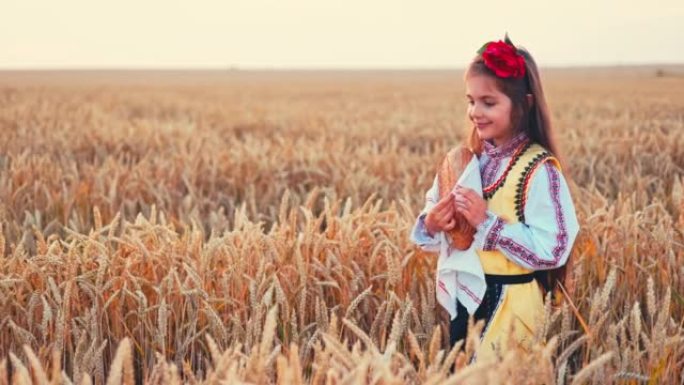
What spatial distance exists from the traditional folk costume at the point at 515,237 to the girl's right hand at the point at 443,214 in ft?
0.30

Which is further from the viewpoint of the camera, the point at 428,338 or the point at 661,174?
the point at 661,174

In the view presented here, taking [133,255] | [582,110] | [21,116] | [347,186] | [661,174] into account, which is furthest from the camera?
[582,110]

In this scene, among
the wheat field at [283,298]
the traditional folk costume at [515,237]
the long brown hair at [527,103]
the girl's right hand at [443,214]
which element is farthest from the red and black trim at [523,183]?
the wheat field at [283,298]

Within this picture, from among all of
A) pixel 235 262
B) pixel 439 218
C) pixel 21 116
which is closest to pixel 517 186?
pixel 439 218

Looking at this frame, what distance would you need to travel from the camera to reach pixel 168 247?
9.73ft

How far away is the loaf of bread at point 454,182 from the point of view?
2.39 m

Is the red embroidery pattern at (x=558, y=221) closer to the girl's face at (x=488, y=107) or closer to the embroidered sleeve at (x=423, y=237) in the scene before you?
the girl's face at (x=488, y=107)

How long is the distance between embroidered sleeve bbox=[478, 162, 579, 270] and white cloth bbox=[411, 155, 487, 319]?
0.33 feet

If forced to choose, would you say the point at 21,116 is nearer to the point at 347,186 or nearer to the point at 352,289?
the point at 347,186

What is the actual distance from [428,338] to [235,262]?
762 mm

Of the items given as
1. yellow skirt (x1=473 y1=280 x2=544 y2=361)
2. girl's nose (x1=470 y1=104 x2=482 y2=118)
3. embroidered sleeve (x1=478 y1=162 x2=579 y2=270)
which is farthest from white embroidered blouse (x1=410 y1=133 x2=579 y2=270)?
girl's nose (x1=470 y1=104 x2=482 y2=118)

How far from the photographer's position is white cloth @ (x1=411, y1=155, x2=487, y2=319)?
7.89ft

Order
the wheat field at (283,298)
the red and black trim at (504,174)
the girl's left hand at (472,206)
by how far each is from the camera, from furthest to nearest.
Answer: the red and black trim at (504,174), the girl's left hand at (472,206), the wheat field at (283,298)

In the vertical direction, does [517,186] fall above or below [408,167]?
above
